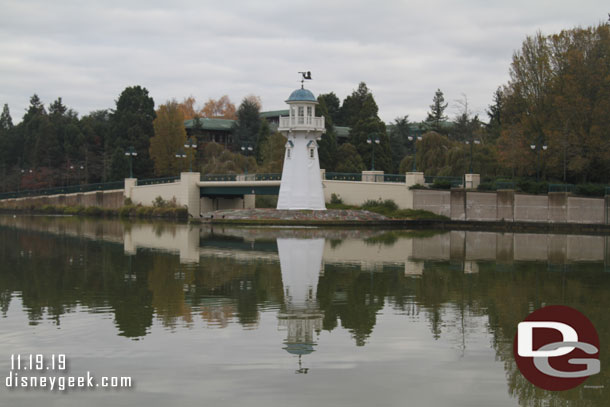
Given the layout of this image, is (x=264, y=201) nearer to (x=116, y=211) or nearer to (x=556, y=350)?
(x=116, y=211)

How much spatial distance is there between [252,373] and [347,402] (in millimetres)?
2012

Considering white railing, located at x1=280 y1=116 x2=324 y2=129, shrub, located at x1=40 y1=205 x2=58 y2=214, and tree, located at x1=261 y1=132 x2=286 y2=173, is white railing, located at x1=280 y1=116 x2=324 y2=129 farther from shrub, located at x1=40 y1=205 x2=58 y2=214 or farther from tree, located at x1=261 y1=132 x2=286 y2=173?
shrub, located at x1=40 y1=205 x2=58 y2=214

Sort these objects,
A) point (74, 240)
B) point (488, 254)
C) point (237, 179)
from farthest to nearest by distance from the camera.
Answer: point (237, 179) → point (74, 240) → point (488, 254)

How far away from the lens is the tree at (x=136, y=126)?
86.1 meters

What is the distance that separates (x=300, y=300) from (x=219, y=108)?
115090 mm

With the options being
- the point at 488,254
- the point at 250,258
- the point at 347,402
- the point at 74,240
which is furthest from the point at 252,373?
the point at 74,240

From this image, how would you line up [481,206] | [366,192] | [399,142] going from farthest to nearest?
[399,142], [366,192], [481,206]

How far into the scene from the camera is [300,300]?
18438 mm

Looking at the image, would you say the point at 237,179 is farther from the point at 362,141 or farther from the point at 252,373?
the point at 252,373

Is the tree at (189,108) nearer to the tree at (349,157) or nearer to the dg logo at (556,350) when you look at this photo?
the tree at (349,157)

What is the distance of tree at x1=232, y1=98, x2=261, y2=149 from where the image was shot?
324 feet

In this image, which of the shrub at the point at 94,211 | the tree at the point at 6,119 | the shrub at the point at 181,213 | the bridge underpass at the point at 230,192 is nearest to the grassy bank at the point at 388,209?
the bridge underpass at the point at 230,192

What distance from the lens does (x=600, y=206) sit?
5006 cm

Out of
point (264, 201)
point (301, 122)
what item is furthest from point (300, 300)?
point (264, 201)
